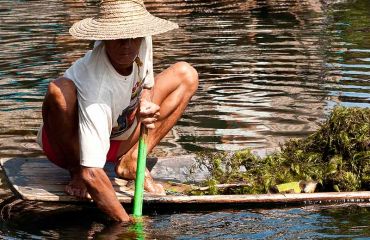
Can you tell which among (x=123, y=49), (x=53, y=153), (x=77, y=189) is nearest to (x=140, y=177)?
(x=77, y=189)

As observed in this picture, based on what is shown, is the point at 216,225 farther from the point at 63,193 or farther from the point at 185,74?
the point at 185,74

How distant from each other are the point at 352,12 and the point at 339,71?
249 inches

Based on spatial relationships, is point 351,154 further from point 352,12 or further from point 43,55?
point 352,12

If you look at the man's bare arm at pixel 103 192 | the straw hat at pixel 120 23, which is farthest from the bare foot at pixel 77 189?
the straw hat at pixel 120 23

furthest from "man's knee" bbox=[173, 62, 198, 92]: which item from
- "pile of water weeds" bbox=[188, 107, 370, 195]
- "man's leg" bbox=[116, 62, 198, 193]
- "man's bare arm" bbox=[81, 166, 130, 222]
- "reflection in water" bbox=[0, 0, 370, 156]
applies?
"reflection in water" bbox=[0, 0, 370, 156]

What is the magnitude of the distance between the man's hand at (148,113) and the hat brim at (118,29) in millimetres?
467

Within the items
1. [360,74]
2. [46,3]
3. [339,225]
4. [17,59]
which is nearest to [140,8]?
[339,225]

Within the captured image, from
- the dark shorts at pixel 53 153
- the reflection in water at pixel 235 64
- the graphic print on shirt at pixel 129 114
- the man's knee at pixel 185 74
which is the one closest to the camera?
the graphic print on shirt at pixel 129 114

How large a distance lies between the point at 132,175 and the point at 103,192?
0.66 metres

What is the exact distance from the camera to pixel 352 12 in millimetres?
16078

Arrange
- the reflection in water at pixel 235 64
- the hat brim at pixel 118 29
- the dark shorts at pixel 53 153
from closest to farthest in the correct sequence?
the hat brim at pixel 118 29 < the dark shorts at pixel 53 153 < the reflection in water at pixel 235 64

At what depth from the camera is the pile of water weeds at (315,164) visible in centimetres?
561

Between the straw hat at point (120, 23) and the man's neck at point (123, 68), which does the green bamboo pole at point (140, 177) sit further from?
the straw hat at point (120, 23)

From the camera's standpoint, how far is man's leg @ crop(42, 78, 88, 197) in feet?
16.3
